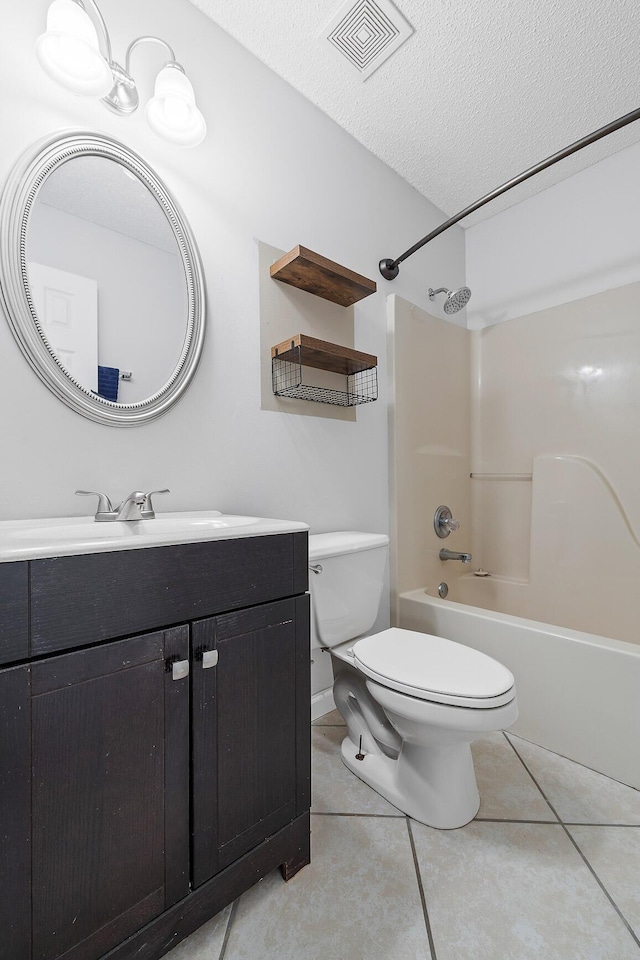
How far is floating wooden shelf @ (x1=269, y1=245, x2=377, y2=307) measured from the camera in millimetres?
1535

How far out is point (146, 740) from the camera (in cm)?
82

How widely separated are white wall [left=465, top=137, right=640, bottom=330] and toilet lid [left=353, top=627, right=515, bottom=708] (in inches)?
73.8

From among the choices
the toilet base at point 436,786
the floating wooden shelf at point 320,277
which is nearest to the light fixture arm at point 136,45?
the floating wooden shelf at point 320,277

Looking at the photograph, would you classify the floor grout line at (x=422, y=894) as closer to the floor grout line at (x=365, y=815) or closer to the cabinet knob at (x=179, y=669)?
the floor grout line at (x=365, y=815)

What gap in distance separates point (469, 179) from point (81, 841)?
280 cm

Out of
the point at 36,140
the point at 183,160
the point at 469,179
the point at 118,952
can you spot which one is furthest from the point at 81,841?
the point at 469,179

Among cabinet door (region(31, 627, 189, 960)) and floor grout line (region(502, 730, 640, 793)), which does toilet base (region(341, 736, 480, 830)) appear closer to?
floor grout line (region(502, 730, 640, 793))

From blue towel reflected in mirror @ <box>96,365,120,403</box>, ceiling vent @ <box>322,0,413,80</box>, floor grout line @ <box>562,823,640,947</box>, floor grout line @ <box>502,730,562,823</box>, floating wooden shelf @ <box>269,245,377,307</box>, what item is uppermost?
ceiling vent @ <box>322,0,413,80</box>

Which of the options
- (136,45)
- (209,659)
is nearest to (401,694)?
(209,659)

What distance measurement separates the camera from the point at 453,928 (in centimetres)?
95

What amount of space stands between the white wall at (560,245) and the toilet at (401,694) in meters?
1.66

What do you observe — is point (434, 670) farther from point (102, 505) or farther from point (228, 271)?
point (228, 271)

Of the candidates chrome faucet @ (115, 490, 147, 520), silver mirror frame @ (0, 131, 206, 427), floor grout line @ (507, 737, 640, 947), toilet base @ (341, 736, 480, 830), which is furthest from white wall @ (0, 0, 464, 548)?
floor grout line @ (507, 737, 640, 947)

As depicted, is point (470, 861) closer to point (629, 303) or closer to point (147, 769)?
point (147, 769)
